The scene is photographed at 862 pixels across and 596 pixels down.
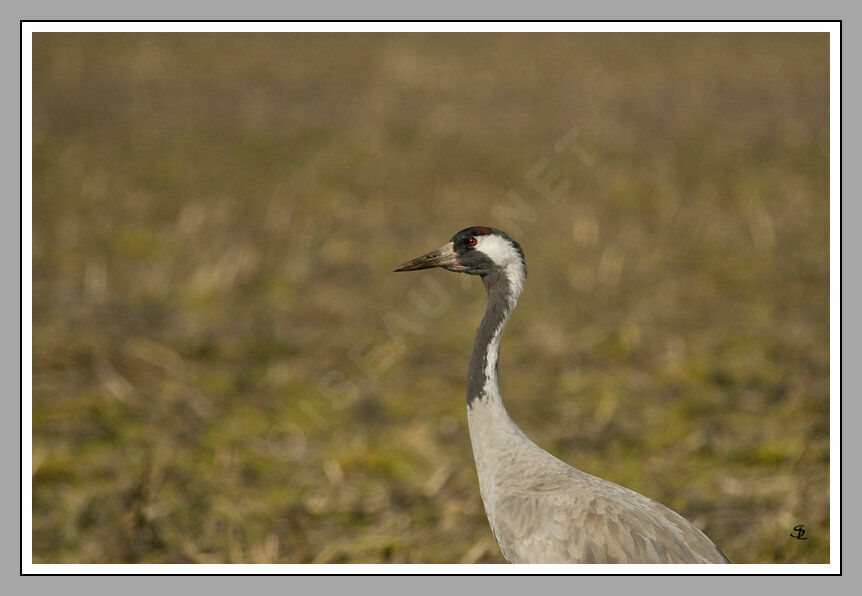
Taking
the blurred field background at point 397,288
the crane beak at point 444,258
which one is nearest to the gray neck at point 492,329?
the crane beak at point 444,258

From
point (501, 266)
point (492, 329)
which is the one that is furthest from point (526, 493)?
Result: point (501, 266)

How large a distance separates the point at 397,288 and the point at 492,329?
7157 millimetres

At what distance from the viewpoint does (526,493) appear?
159 inches

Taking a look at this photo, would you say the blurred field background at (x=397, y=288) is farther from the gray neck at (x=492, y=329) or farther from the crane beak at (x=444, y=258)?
the crane beak at (x=444, y=258)

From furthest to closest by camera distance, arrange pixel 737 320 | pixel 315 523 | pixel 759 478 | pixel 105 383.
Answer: pixel 737 320 → pixel 105 383 → pixel 759 478 → pixel 315 523

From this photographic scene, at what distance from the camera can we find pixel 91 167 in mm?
12930

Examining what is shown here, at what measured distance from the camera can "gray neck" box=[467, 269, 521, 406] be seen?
153 inches

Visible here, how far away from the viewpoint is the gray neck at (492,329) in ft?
12.7

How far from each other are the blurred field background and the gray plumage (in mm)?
1978

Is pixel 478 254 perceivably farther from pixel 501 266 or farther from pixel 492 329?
pixel 492 329

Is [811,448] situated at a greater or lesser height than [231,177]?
lesser

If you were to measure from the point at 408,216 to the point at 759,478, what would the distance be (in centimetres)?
606

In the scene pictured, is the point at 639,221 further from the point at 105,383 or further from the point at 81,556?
the point at 81,556

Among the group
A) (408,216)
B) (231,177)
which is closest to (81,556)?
(408,216)
